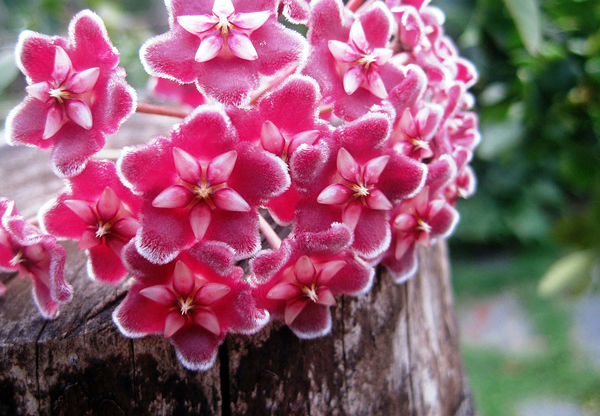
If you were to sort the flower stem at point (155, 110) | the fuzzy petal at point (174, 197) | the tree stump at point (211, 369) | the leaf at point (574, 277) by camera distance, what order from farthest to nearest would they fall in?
1. the leaf at point (574, 277)
2. the flower stem at point (155, 110)
3. the tree stump at point (211, 369)
4. the fuzzy petal at point (174, 197)

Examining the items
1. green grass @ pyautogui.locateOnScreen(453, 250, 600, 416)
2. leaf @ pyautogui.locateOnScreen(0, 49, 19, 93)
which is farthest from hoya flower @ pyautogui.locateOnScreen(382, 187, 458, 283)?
green grass @ pyautogui.locateOnScreen(453, 250, 600, 416)

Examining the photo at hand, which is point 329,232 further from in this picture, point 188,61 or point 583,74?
point 583,74

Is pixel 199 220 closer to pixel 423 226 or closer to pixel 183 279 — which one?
pixel 183 279

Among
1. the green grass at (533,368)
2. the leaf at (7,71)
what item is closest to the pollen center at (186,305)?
the leaf at (7,71)

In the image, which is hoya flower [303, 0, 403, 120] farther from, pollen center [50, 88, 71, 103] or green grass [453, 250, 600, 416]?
green grass [453, 250, 600, 416]

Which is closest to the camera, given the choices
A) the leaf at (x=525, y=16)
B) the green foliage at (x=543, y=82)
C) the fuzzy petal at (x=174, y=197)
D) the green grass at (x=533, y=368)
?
the fuzzy petal at (x=174, y=197)

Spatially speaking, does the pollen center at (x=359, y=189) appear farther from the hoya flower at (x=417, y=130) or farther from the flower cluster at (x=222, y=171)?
the hoya flower at (x=417, y=130)

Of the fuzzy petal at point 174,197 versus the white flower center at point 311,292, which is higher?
the fuzzy petal at point 174,197

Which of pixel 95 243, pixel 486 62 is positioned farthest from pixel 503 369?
pixel 95 243
